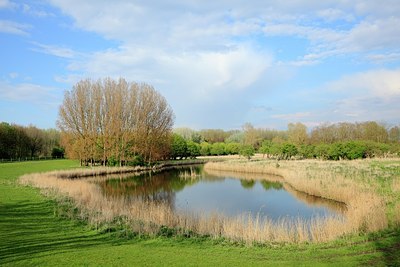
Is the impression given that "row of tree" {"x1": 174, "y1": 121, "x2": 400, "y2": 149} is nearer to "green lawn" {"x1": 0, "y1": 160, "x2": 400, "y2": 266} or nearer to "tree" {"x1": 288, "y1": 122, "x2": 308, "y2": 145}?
"tree" {"x1": 288, "y1": 122, "x2": 308, "y2": 145}

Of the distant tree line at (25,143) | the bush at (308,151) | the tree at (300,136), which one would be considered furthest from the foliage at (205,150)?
the distant tree line at (25,143)

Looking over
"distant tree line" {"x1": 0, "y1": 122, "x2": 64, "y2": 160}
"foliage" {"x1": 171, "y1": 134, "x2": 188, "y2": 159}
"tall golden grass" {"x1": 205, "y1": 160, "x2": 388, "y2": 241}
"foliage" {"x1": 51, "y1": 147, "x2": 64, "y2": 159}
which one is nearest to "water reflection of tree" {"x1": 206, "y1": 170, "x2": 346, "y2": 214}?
"tall golden grass" {"x1": 205, "y1": 160, "x2": 388, "y2": 241}

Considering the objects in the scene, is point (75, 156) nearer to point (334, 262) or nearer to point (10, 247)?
point (10, 247)

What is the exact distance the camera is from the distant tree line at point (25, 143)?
187 ft

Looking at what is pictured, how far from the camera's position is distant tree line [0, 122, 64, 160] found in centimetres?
5703

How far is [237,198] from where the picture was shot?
71.9ft

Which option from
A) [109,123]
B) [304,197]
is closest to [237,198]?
[304,197]

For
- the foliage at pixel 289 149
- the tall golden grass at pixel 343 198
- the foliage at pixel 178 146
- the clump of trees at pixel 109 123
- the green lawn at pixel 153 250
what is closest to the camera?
the green lawn at pixel 153 250

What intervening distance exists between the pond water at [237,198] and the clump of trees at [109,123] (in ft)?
50.1

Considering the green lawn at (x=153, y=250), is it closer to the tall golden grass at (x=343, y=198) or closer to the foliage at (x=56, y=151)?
the tall golden grass at (x=343, y=198)

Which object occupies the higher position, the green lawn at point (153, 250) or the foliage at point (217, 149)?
the foliage at point (217, 149)

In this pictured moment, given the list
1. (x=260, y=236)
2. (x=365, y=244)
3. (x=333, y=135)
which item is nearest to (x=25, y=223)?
(x=260, y=236)

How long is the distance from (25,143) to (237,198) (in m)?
54.4

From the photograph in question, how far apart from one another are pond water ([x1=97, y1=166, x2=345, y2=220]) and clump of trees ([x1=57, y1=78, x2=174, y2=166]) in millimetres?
15256
